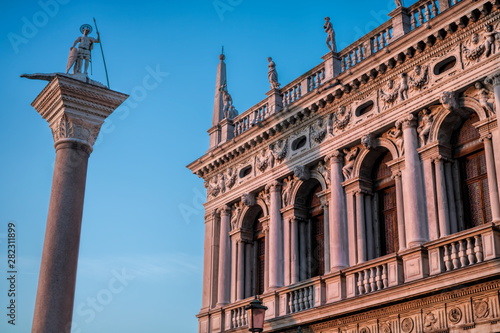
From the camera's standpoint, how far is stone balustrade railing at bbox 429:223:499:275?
15.5 m

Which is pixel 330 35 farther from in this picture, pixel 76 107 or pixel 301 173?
pixel 76 107

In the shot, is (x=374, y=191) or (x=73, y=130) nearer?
(x=73, y=130)

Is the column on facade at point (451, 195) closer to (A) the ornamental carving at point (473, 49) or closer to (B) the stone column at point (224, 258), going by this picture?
(A) the ornamental carving at point (473, 49)

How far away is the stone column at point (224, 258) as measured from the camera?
2416cm

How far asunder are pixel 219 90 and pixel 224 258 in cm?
638

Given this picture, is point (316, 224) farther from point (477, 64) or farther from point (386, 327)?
point (477, 64)

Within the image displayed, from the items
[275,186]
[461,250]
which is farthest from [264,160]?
[461,250]

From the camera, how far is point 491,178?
1680 cm

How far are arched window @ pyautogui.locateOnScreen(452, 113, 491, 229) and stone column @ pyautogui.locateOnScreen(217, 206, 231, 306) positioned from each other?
355 inches

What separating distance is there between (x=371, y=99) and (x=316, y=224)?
14.1ft

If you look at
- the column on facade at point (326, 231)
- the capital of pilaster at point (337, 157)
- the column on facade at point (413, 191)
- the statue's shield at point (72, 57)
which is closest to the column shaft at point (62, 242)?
the statue's shield at point (72, 57)

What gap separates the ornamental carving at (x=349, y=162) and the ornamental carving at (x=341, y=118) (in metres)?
0.73

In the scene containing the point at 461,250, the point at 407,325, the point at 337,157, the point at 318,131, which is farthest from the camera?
the point at 318,131

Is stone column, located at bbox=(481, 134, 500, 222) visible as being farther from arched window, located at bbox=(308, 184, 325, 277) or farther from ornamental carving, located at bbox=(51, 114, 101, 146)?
ornamental carving, located at bbox=(51, 114, 101, 146)
